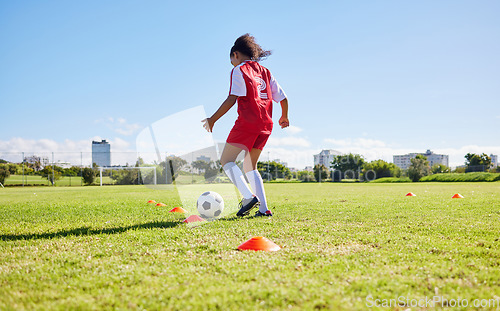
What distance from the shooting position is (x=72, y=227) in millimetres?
4414

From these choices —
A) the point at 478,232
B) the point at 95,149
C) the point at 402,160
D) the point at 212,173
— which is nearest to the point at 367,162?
the point at 212,173

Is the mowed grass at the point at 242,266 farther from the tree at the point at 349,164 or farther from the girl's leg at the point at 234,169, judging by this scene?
the tree at the point at 349,164

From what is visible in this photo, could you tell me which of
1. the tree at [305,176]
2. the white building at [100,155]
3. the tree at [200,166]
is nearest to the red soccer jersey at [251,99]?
the tree at [200,166]

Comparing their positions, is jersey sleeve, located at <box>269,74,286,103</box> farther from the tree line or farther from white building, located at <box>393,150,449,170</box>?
white building, located at <box>393,150,449,170</box>

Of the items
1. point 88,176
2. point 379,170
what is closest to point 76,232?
point 88,176

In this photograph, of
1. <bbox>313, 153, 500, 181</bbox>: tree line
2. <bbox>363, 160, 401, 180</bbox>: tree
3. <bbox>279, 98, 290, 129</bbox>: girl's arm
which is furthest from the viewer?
<bbox>363, 160, 401, 180</bbox>: tree

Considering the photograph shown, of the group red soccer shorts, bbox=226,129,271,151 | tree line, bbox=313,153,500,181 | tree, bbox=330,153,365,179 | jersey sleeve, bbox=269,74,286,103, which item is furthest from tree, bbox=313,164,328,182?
red soccer shorts, bbox=226,129,271,151

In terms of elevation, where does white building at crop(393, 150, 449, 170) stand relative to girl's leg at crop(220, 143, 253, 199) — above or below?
above

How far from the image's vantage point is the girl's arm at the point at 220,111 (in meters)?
4.50

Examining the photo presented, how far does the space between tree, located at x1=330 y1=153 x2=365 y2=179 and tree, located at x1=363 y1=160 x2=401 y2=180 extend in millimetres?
2360

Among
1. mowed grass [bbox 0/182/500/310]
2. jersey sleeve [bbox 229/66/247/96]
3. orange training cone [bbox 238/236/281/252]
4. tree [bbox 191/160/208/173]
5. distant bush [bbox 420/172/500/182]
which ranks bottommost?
distant bush [bbox 420/172/500/182]

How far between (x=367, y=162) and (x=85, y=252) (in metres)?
51.0

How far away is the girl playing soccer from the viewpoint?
14.9 ft

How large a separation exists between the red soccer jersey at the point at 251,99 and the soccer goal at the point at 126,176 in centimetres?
3014
